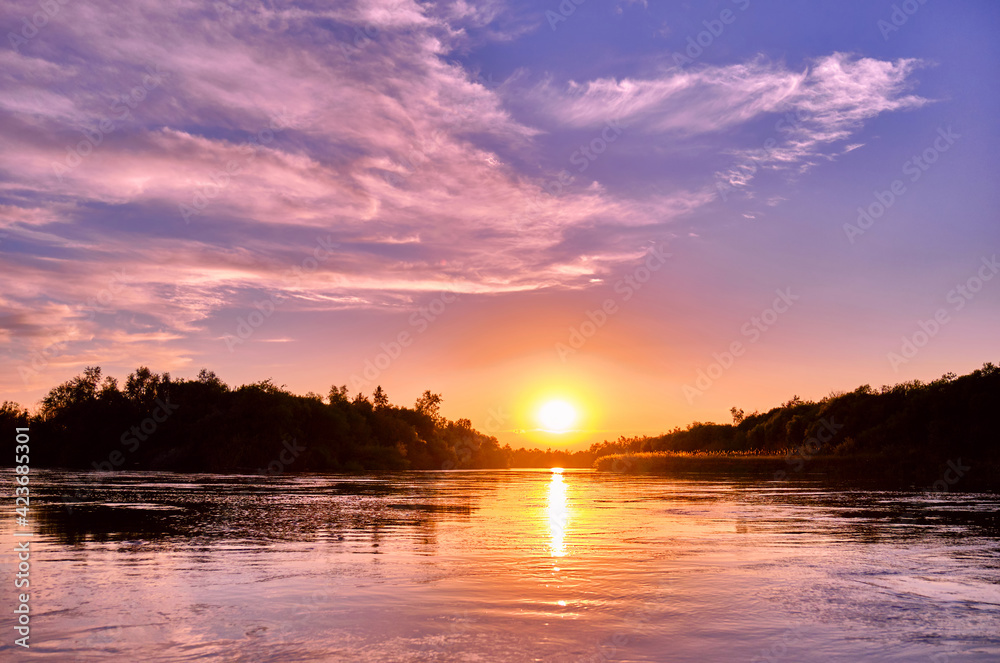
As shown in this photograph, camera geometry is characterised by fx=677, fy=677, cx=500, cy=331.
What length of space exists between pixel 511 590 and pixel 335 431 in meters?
143

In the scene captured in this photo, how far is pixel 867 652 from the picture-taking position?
6867mm

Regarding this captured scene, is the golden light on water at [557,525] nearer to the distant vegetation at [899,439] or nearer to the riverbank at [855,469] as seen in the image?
the riverbank at [855,469]

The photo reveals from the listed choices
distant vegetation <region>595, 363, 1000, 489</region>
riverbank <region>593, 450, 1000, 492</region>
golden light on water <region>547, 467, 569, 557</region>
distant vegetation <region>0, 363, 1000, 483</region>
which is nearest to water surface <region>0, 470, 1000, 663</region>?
golden light on water <region>547, 467, 569, 557</region>

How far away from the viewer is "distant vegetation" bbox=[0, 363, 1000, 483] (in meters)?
62.9

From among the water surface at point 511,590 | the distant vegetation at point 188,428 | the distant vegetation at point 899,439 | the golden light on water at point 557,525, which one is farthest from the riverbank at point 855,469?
the distant vegetation at point 188,428

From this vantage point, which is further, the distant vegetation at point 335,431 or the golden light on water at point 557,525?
the distant vegetation at point 335,431

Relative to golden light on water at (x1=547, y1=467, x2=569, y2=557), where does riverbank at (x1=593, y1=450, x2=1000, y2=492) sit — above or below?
below

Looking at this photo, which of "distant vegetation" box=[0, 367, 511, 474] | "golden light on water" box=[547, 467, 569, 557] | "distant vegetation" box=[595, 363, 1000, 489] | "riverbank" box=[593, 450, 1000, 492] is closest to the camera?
"golden light on water" box=[547, 467, 569, 557]

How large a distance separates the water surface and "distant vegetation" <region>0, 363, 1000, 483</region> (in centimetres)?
5023

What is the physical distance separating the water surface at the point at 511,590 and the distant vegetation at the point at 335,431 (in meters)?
50.2

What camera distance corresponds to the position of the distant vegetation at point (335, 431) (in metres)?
62.9

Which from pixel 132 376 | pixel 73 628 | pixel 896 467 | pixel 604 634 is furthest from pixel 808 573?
pixel 132 376

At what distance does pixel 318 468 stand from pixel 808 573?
128990mm

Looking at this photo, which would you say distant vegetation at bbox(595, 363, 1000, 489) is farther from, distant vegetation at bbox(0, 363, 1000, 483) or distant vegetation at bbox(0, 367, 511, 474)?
distant vegetation at bbox(0, 367, 511, 474)
